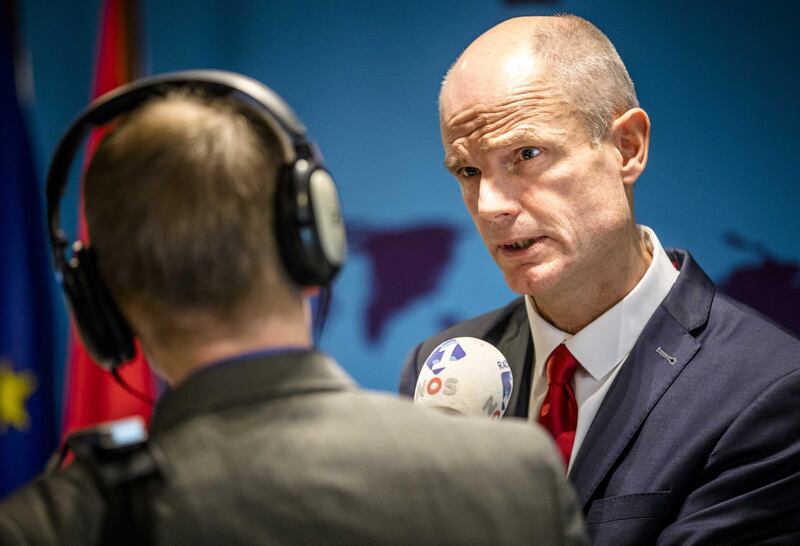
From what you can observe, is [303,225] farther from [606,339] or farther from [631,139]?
[631,139]

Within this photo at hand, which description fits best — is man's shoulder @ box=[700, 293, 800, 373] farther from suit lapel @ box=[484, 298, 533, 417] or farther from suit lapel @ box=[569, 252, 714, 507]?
suit lapel @ box=[484, 298, 533, 417]

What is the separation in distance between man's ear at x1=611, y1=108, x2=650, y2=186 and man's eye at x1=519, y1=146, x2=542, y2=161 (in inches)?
7.3

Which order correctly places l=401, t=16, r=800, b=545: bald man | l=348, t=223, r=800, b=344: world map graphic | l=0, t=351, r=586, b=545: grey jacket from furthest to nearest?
1. l=348, t=223, r=800, b=344: world map graphic
2. l=401, t=16, r=800, b=545: bald man
3. l=0, t=351, r=586, b=545: grey jacket

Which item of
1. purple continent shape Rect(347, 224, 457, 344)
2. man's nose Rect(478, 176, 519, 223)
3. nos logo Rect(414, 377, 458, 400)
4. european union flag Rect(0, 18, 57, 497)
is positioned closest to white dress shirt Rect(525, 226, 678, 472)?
man's nose Rect(478, 176, 519, 223)

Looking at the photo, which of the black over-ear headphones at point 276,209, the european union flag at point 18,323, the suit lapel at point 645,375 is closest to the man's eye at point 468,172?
the suit lapel at point 645,375

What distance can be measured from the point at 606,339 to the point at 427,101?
43.5 inches

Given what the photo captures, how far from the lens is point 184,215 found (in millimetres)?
996

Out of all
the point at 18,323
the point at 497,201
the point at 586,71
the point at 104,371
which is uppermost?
the point at 586,71

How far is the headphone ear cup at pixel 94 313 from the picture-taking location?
Result: 109cm

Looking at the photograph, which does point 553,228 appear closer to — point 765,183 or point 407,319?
point 765,183

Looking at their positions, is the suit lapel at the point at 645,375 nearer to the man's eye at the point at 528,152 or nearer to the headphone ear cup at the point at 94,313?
the man's eye at the point at 528,152

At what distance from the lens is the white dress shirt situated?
1918mm

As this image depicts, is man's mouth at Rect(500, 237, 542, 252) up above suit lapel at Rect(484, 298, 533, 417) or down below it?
above

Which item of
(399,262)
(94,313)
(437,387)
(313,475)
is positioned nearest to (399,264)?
(399,262)
